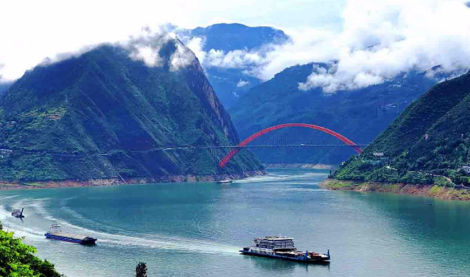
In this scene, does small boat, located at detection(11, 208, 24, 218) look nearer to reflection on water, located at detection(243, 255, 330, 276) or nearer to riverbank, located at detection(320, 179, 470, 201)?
reflection on water, located at detection(243, 255, 330, 276)

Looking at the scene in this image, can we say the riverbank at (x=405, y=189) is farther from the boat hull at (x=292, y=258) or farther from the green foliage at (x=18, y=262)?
the green foliage at (x=18, y=262)

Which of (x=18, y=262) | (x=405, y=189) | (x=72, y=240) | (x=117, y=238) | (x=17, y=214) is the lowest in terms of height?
(x=72, y=240)

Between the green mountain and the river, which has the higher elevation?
the green mountain

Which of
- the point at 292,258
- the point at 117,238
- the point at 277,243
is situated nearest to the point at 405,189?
the point at 277,243

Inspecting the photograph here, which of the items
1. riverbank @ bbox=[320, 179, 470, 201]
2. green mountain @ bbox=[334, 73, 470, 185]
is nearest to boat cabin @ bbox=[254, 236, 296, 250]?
riverbank @ bbox=[320, 179, 470, 201]

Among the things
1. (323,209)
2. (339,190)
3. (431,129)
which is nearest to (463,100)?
(431,129)

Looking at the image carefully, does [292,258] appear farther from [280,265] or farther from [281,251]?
[281,251]

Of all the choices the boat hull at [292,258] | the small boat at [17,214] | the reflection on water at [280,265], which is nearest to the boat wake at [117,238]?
the small boat at [17,214]
